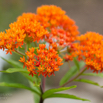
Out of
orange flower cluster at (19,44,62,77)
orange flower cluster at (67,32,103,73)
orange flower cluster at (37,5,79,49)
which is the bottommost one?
orange flower cluster at (19,44,62,77)

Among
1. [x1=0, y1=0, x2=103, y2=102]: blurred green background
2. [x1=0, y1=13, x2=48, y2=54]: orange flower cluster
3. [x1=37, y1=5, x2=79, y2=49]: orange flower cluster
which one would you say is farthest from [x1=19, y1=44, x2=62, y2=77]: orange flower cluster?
[x1=0, y1=0, x2=103, y2=102]: blurred green background

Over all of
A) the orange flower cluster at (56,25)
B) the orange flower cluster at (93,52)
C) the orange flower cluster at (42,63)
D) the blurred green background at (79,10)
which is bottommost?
the orange flower cluster at (42,63)

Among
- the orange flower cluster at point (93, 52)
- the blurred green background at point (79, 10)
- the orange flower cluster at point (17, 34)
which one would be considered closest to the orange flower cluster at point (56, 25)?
the orange flower cluster at point (93, 52)

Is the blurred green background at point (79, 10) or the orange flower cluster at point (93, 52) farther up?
the blurred green background at point (79, 10)

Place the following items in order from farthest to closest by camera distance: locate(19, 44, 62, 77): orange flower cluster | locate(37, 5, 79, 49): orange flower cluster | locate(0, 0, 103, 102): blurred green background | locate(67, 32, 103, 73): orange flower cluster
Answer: locate(0, 0, 103, 102): blurred green background < locate(37, 5, 79, 49): orange flower cluster < locate(67, 32, 103, 73): orange flower cluster < locate(19, 44, 62, 77): orange flower cluster

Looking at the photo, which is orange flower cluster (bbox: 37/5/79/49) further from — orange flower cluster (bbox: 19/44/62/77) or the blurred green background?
the blurred green background

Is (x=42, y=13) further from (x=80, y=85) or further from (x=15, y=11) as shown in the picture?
(x=80, y=85)

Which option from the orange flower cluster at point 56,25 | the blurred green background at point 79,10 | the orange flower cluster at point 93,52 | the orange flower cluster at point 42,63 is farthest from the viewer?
the blurred green background at point 79,10

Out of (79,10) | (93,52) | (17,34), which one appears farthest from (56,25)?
(79,10)

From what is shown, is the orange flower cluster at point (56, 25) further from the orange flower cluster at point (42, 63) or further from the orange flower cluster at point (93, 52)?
the orange flower cluster at point (42, 63)
